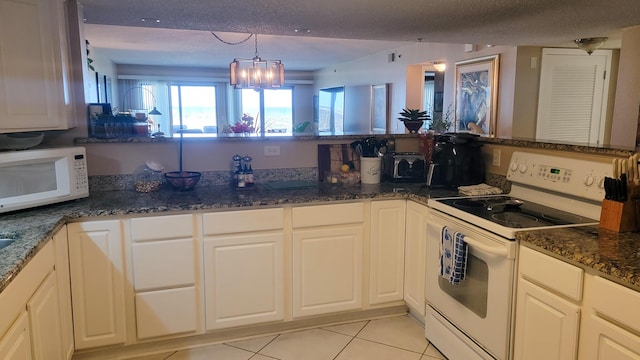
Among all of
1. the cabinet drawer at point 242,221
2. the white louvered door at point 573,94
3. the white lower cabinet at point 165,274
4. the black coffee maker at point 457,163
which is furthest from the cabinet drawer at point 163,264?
the white louvered door at point 573,94

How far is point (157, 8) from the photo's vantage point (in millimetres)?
2824

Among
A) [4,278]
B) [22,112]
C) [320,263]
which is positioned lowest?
[320,263]

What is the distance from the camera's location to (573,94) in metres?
5.09

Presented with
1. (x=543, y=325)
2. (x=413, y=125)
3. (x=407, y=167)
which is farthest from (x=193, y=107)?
(x=543, y=325)

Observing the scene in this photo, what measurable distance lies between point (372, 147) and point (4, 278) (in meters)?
2.28

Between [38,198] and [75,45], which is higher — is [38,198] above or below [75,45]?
below

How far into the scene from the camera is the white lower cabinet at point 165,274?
7.73 ft

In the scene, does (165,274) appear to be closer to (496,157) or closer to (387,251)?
(387,251)

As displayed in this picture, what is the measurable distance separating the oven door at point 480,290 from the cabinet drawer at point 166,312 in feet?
4.46

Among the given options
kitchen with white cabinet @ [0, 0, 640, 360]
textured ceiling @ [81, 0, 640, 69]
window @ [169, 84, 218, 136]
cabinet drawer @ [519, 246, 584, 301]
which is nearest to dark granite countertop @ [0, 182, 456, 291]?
kitchen with white cabinet @ [0, 0, 640, 360]

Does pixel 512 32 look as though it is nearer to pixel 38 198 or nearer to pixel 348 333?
pixel 348 333

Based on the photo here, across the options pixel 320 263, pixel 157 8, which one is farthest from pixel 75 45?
pixel 320 263

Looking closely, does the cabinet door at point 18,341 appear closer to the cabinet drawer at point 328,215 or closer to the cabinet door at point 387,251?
the cabinet drawer at point 328,215

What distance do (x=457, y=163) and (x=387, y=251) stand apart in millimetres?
703
